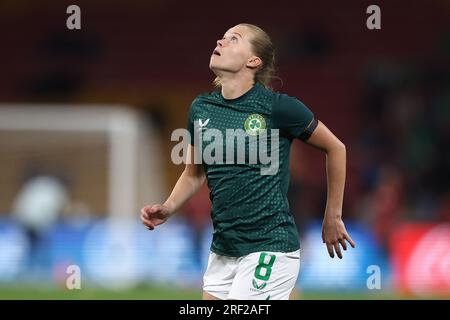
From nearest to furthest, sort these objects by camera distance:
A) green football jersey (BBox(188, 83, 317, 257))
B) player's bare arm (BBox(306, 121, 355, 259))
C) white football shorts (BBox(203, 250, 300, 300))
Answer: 1. white football shorts (BBox(203, 250, 300, 300))
2. green football jersey (BBox(188, 83, 317, 257))
3. player's bare arm (BBox(306, 121, 355, 259))

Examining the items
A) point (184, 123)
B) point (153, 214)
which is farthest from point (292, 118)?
point (184, 123)

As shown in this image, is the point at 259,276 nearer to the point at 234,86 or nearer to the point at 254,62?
the point at 234,86

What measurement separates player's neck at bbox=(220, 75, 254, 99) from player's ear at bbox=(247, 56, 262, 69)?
7 centimetres

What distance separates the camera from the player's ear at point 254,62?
5.20 m

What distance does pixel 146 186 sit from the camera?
52.7 feet

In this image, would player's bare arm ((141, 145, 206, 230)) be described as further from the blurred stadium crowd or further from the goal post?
the goal post

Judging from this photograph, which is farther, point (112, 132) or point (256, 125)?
point (112, 132)

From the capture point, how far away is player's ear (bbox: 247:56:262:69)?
5195 millimetres

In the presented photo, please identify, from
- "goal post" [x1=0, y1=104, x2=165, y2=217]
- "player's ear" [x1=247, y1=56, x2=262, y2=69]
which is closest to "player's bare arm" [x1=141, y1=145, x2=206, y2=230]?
"player's ear" [x1=247, y1=56, x2=262, y2=69]

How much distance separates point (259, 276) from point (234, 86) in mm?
1002

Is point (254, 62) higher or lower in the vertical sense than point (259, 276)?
higher

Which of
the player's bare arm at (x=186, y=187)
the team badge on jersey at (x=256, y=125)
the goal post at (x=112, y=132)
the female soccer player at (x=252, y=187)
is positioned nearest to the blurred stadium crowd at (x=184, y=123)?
the goal post at (x=112, y=132)

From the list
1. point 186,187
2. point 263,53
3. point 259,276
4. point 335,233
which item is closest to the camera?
point 259,276

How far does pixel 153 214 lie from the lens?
500 cm
